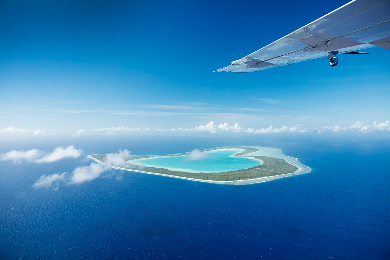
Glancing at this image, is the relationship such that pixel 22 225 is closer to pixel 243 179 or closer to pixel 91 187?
pixel 91 187

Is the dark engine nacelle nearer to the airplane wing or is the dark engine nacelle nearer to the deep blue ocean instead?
the airplane wing

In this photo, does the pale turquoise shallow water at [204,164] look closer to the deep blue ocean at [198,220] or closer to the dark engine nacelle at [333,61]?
the deep blue ocean at [198,220]

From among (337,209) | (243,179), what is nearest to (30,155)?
(243,179)

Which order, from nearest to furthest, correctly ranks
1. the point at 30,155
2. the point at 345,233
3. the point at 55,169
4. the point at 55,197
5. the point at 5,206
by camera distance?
the point at 345,233
the point at 5,206
the point at 55,197
the point at 55,169
the point at 30,155

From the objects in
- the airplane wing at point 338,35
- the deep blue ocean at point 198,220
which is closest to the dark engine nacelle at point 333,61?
the airplane wing at point 338,35

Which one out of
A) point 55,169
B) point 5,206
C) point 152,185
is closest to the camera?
point 5,206

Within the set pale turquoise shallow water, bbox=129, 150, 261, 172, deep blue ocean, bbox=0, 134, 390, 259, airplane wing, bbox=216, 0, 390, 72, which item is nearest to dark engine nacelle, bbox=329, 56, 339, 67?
airplane wing, bbox=216, 0, 390, 72

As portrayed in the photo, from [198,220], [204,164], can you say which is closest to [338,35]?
[198,220]
